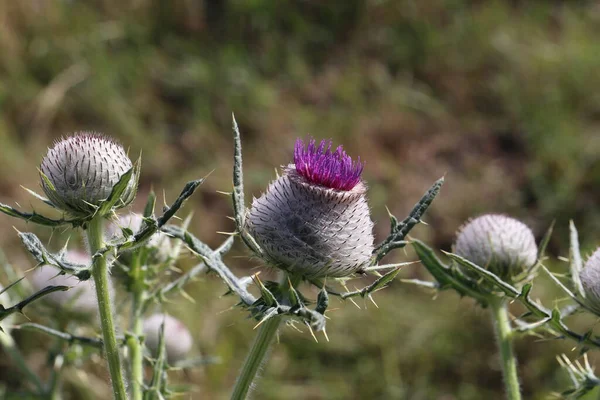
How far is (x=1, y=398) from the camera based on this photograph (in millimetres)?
3699

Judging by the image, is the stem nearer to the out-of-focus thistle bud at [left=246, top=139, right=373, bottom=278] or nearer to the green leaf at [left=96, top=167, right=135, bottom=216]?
the out-of-focus thistle bud at [left=246, top=139, right=373, bottom=278]

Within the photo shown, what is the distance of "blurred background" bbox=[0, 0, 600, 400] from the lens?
21.4 feet

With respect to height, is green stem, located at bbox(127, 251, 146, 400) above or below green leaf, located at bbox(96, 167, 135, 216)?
below

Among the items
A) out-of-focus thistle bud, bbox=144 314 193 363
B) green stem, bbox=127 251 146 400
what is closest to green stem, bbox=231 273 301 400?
green stem, bbox=127 251 146 400

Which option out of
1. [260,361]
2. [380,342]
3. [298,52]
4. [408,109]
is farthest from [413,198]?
[260,361]

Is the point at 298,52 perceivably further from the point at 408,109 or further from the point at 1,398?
the point at 1,398

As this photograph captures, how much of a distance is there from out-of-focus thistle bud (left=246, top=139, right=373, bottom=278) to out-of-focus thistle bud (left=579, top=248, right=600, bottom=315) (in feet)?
2.78

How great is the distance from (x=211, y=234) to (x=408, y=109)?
311 cm

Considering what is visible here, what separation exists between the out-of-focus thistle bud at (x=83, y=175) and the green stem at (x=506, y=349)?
59.9 inches

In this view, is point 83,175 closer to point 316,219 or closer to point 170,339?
point 316,219

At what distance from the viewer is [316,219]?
2.36 meters

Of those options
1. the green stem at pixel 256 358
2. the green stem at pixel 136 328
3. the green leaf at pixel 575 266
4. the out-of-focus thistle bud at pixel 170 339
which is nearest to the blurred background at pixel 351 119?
the out-of-focus thistle bud at pixel 170 339

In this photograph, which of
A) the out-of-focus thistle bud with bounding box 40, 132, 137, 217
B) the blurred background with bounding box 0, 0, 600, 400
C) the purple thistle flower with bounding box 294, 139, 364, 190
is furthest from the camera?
the blurred background with bounding box 0, 0, 600, 400

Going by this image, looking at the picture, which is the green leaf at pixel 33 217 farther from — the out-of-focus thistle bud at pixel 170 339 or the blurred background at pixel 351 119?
the blurred background at pixel 351 119
